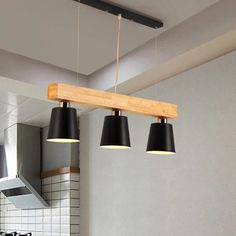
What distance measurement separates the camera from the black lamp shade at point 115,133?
1947mm

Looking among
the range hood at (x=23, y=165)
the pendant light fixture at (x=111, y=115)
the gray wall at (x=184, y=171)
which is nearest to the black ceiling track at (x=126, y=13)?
the gray wall at (x=184, y=171)

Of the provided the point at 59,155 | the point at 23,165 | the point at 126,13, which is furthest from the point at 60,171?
the point at 126,13

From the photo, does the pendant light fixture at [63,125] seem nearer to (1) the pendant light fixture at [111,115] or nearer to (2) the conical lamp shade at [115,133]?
(1) the pendant light fixture at [111,115]

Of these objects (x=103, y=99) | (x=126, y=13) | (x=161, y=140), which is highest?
(x=126, y=13)

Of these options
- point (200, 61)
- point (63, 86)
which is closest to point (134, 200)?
point (200, 61)

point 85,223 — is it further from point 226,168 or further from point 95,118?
point 226,168

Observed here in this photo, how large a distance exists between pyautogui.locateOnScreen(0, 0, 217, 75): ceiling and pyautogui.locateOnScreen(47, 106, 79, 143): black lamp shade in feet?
3.09

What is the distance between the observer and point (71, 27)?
2.89 meters

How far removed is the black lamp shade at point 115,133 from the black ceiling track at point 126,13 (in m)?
0.87

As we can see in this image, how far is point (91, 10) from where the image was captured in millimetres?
2672

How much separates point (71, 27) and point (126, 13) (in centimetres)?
39

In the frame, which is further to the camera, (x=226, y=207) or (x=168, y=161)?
(x=168, y=161)

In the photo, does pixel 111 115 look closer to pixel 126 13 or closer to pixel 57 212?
pixel 126 13

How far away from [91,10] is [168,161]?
1.36 meters
